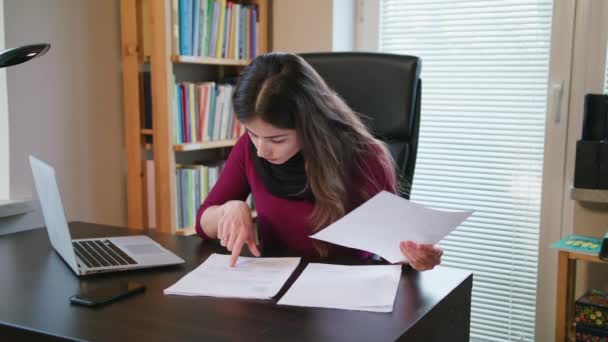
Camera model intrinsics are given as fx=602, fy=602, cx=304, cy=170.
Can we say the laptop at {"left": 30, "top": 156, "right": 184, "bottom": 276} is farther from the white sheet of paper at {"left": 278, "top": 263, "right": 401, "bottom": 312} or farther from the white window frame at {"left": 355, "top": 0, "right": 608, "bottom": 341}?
the white window frame at {"left": 355, "top": 0, "right": 608, "bottom": 341}

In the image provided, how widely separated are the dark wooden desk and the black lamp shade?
0.40 m

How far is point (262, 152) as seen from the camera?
1.33 meters

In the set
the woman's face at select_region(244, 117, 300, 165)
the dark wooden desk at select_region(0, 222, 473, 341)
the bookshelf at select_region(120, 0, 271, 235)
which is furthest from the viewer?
the bookshelf at select_region(120, 0, 271, 235)

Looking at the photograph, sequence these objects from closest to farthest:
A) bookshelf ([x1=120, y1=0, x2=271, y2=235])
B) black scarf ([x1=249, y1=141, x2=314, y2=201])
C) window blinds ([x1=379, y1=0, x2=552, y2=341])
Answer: black scarf ([x1=249, y1=141, x2=314, y2=201])
bookshelf ([x1=120, y1=0, x2=271, y2=235])
window blinds ([x1=379, y1=0, x2=552, y2=341])

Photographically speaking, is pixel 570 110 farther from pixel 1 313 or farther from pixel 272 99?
pixel 1 313

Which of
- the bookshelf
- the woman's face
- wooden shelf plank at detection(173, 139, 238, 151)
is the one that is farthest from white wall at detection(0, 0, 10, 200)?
the woman's face

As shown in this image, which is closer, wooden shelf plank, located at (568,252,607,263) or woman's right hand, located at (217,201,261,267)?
woman's right hand, located at (217,201,261,267)

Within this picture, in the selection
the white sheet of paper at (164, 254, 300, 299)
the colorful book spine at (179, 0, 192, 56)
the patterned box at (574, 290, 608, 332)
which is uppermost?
the colorful book spine at (179, 0, 192, 56)

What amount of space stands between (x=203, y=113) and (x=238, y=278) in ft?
4.74

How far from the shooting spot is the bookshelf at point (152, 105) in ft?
7.25

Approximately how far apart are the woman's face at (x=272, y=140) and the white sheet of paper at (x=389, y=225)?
0.32 m

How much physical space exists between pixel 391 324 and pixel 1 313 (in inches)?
23.5

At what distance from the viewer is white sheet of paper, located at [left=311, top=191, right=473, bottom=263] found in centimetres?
105

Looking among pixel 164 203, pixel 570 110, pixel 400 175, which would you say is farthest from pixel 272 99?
pixel 570 110
